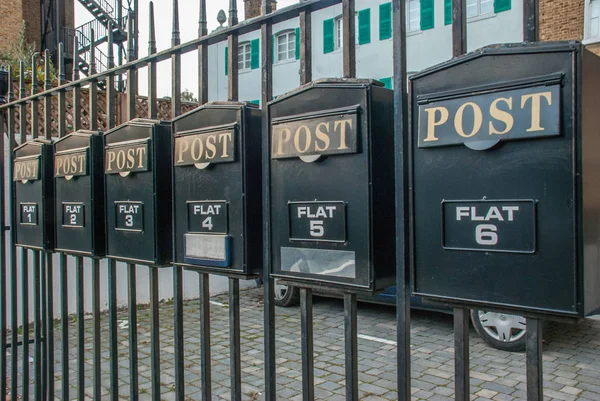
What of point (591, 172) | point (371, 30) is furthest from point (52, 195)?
point (371, 30)

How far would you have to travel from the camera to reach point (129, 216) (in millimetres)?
2023

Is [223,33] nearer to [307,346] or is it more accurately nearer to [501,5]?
[307,346]

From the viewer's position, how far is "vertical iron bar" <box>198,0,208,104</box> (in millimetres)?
1820

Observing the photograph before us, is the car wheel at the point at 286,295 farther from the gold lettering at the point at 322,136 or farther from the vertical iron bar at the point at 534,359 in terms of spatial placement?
the vertical iron bar at the point at 534,359

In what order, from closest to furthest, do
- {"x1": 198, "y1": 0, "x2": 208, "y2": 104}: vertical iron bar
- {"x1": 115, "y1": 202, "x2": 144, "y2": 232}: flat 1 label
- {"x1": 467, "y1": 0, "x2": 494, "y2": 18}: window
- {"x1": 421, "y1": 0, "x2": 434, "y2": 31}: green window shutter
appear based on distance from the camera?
{"x1": 198, "y1": 0, "x2": 208, "y2": 104}: vertical iron bar
{"x1": 115, "y1": 202, "x2": 144, "y2": 232}: flat 1 label
{"x1": 467, "y1": 0, "x2": 494, "y2": 18}: window
{"x1": 421, "y1": 0, "x2": 434, "y2": 31}: green window shutter

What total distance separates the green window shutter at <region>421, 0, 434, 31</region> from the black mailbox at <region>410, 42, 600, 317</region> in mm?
12175

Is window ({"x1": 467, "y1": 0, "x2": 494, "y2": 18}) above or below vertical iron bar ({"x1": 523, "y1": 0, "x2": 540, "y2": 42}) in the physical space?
above

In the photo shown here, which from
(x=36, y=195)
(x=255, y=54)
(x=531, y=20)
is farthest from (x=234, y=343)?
(x=255, y=54)

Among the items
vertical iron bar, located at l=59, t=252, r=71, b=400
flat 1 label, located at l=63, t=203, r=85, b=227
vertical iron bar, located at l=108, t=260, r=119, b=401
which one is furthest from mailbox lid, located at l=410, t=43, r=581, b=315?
vertical iron bar, located at l=59, t=252, r=71, b=400

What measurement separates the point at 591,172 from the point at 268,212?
85 centimetres

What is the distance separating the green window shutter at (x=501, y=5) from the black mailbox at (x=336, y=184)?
11.1 metres

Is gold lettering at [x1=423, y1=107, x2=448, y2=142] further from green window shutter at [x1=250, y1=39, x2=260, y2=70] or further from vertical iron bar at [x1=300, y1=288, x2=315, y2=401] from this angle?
green window shutter at [x1=250, y1=39, x2=260, y2=70]

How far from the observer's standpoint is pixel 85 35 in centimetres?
1634

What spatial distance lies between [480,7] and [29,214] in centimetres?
1144
